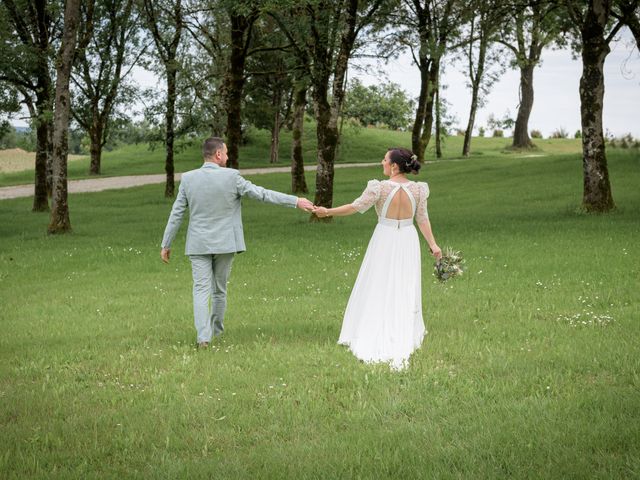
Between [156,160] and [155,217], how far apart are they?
1630 inches

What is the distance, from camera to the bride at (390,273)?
9.40 m

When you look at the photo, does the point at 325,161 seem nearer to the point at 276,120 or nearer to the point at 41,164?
the point at 41,164

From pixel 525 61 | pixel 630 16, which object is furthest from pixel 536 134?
pixel 630 16

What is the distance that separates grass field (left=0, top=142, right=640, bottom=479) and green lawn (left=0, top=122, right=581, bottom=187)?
4487 centimetres

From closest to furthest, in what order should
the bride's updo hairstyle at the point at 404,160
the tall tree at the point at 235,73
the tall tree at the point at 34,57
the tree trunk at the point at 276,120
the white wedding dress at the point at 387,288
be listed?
1. the white wedding dress at the point at 387,288
2. the bride's updo hairstyle at the point at 404,160
3. the tall tree at the point at 34,57
4. the tall tree at the point at 235,73
5. the tree trunk at the point at 276,120

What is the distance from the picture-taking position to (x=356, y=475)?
5.68 metres

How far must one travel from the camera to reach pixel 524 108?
58.5m

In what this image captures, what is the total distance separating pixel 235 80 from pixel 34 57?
7312mm

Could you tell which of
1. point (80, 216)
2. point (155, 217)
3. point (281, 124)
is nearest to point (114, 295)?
point (155, 217)

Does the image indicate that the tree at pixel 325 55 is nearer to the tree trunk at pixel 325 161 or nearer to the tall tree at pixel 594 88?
the tree trunk at pixel 325 161

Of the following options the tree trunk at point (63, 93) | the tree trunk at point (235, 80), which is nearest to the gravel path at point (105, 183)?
the tree trunk at point (235, 80)

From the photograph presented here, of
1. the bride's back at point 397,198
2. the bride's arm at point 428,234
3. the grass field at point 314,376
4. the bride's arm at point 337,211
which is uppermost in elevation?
the bride's back at point 397,198

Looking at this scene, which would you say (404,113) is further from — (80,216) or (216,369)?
(216,369)

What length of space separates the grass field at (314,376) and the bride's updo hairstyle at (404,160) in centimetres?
220
